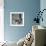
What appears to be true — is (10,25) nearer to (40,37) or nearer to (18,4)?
(18,4)

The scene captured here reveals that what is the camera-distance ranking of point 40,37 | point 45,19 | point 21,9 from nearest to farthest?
point 40,37
point 45,19
point 21,9

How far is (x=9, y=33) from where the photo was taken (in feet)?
17.2

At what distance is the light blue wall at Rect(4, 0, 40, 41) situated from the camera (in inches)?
205

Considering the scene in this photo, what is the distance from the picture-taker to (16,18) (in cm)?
528

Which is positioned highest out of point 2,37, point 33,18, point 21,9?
point 21,9

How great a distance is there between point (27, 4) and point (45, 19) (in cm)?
122

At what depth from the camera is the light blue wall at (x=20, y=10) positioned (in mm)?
5195

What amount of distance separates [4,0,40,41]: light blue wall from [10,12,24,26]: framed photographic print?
117mm

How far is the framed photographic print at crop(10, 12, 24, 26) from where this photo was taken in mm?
5230

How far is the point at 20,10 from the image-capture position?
5.20 metres

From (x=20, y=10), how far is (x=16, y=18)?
355 mm

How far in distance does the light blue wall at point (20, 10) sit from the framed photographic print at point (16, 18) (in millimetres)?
117

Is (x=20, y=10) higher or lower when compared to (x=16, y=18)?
higher

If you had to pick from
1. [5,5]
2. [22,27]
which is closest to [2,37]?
[22,27]
